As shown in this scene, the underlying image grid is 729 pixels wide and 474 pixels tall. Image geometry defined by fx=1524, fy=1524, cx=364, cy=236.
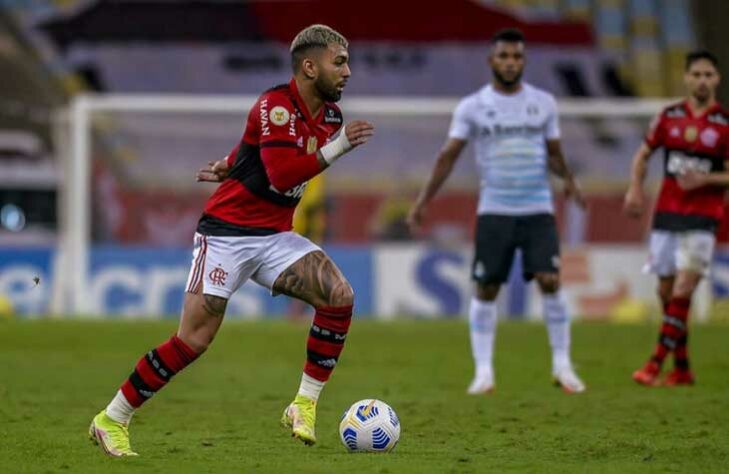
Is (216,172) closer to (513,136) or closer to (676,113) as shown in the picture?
(513,136)

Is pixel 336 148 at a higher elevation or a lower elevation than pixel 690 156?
higher

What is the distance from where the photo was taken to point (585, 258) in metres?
20.0

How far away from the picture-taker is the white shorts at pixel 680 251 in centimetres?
1138

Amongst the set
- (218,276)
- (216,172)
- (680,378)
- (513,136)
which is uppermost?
(513,136)

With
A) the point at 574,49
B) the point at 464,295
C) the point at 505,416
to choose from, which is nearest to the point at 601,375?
the point at 505,416

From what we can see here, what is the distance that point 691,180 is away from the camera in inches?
440

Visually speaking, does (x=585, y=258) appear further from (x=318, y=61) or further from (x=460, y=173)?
(x=318, y=61)

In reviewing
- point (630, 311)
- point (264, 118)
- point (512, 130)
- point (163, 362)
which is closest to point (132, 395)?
point (163, 362)

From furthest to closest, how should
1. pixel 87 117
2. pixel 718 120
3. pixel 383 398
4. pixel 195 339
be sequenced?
pixel 87 117
pixel 718 120
pixel 383 398
pixel 195 339

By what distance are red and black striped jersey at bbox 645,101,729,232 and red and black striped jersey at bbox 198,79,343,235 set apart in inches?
171

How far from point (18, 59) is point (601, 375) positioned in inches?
820

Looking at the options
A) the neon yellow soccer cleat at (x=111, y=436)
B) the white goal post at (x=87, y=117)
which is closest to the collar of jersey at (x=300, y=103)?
the neon yellow soccer cleat at (x=111, y=436)

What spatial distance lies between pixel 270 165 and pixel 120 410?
138cm

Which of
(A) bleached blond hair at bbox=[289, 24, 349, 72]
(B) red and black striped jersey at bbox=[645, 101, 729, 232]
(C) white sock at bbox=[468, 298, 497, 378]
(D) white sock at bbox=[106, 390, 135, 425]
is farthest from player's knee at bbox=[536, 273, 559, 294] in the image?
(D) white sock at bbox=[106, 390, 135, 425]
